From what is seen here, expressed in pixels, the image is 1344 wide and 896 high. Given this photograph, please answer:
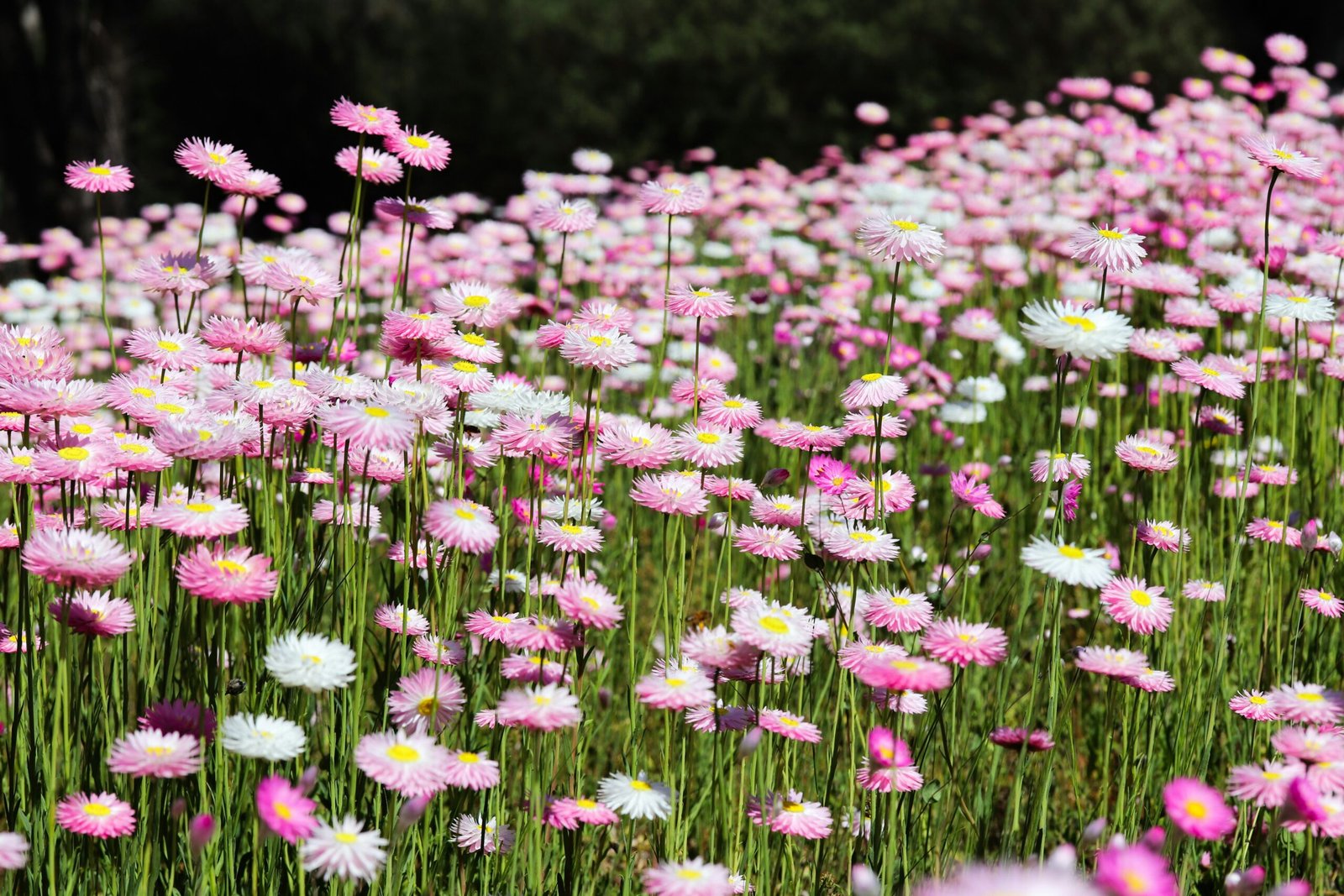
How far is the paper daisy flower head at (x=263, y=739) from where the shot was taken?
1.25m

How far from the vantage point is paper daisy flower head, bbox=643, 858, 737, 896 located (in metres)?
1.22

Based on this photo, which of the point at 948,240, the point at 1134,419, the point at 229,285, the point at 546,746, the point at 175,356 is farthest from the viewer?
the point at 229,285

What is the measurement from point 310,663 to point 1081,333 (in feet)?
3.04

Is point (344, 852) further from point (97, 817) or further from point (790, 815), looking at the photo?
point (790, 815)

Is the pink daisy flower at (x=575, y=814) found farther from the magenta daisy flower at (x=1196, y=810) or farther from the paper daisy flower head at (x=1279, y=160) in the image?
the paper daisy flower head at (x=1279, y=160)

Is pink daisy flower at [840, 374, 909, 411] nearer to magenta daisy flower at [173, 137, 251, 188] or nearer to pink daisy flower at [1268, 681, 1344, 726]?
pink daisy flower at [1268, 681, 1344, 726]

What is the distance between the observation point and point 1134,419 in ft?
11.9

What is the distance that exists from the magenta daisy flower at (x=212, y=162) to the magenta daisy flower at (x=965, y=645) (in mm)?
1213

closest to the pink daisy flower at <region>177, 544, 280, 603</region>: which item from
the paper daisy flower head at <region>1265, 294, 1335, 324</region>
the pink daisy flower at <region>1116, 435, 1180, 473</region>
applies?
the pink daisy flower at <region>1116, 435, 1180, 473</region>

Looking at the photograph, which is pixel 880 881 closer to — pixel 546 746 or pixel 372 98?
pixel 546 746

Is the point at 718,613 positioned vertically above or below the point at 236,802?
above

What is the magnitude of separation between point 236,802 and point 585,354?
75 centimetres

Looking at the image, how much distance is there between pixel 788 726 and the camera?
1.55 m

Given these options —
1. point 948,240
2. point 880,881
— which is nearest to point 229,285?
point 948,240
